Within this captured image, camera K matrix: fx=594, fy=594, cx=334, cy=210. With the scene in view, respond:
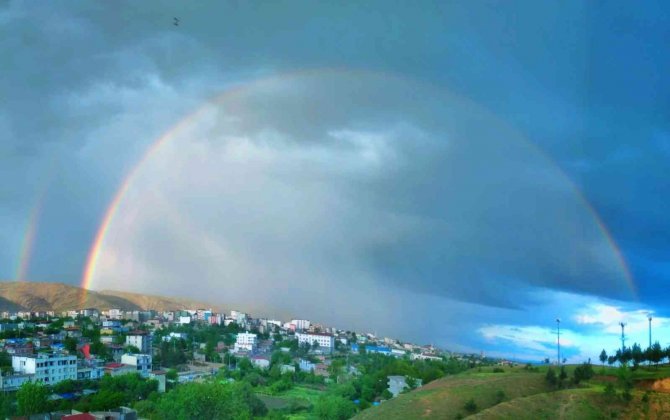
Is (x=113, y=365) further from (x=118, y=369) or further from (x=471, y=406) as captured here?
(x=471, y=406)

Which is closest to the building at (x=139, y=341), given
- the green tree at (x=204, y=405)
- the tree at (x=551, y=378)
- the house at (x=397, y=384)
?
the house at (x=397, y=384)

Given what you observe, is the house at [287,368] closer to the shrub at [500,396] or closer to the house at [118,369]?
the house at [118,369]

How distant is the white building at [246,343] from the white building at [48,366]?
33988 millimetres

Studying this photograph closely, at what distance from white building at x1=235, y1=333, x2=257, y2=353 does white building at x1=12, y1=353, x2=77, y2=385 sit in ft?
112

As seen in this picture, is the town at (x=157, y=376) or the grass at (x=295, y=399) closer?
the town at (x=157, y=376)

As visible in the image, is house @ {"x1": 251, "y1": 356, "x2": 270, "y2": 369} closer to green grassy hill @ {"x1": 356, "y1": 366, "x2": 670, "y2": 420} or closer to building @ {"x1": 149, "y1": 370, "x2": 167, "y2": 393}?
building @ {"x1": 149, "y1": 370, "x2": 167, "y2": 393}

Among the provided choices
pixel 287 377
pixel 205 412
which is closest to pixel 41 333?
pixel 287 377

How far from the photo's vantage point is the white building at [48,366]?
39.5 metres

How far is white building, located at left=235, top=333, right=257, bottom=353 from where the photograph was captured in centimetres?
7578

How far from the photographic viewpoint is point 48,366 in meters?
40.1

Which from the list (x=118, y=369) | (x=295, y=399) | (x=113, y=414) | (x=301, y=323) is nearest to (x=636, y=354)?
(x=295, y=399)

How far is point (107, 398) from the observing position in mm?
31500

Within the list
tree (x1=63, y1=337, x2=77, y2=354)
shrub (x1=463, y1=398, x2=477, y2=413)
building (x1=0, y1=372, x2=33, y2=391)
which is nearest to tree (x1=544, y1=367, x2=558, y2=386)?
shrub (x1=463, y1=398, x2=477, y2=413)

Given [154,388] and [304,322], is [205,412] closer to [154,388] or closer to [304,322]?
[154,388]
